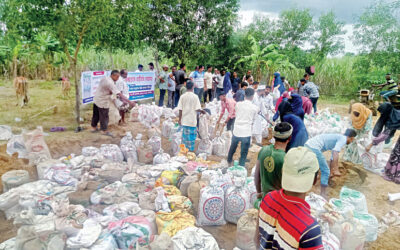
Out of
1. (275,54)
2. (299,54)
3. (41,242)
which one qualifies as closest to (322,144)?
(41,242)

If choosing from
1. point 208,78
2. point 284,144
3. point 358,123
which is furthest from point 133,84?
point 284,144

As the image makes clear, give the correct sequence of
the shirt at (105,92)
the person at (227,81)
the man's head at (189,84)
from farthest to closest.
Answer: the person at (227,81) < the shirt at (105,92) < the man's head at (189,84)

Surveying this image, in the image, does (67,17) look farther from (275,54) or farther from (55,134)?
(275,54)

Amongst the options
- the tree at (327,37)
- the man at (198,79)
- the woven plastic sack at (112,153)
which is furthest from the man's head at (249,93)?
the tree at (327,37)

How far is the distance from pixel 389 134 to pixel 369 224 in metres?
2.68

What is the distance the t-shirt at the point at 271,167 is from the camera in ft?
7.10

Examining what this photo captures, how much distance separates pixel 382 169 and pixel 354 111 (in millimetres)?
1297

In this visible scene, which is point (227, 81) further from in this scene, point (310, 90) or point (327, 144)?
point (327, 144)

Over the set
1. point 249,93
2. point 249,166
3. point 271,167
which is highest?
point 249,93

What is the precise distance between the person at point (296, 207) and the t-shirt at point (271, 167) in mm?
723

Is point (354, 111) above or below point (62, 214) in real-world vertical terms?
above

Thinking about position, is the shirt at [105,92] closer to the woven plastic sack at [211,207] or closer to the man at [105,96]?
the man at [105,96]

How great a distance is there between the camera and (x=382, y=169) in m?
4.79

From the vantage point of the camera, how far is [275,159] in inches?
85.1
